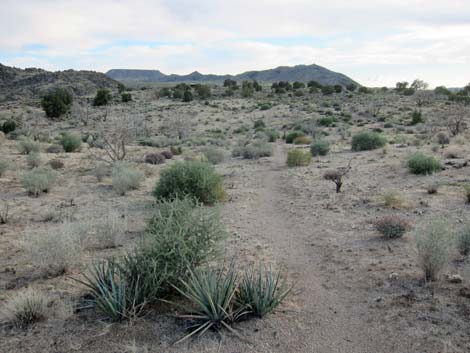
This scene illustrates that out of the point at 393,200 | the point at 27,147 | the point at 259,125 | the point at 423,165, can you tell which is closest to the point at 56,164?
the point at 27,147

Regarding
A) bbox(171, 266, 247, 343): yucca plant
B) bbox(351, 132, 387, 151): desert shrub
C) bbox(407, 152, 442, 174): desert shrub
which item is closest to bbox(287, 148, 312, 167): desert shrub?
bbox(407, 152, 442, 174): desert shrub

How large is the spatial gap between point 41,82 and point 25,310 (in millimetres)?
75793

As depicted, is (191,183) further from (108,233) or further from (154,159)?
(154,159)

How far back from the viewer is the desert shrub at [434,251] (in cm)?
657

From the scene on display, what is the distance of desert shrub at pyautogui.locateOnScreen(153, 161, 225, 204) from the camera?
465 inches

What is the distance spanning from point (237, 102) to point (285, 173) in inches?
1560

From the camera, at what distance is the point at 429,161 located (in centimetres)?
1569

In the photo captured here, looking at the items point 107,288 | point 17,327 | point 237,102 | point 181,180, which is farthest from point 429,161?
point 237,102

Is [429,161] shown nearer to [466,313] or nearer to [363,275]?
[363,275]

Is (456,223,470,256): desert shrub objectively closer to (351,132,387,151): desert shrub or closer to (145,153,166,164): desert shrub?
(145,153,166,164): desert shrub

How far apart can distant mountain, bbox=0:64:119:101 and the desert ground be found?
1986 inches

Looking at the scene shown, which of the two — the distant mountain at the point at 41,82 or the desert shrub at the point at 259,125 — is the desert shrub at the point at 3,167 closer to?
the desert shrub at the point at 259,125

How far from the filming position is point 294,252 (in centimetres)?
854

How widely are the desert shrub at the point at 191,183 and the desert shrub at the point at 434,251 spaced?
6516 mm
